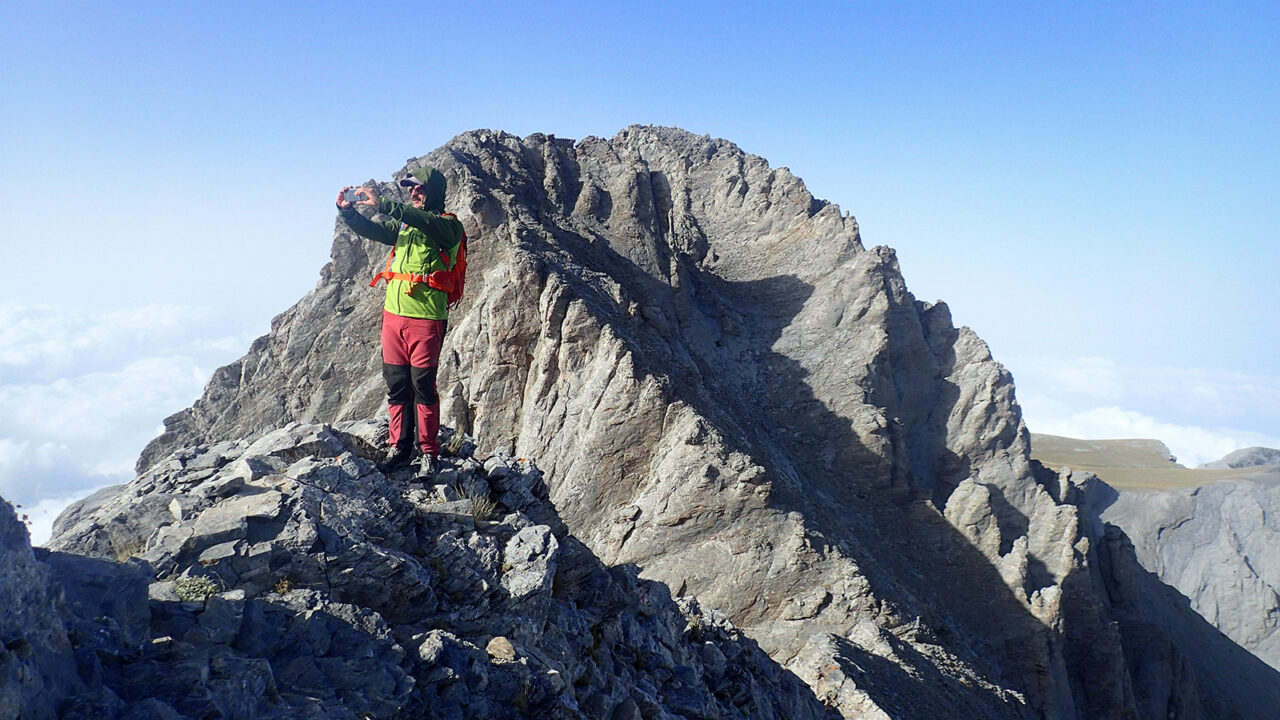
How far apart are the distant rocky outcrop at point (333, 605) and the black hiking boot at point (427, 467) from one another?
0.18 metres

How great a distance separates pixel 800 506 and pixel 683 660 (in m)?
13.0

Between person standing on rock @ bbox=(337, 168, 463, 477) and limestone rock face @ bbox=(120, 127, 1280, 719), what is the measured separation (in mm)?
11923

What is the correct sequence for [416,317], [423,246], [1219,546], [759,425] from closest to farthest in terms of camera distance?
[423,246] → [416,317] → [759,425] → [1219,546]

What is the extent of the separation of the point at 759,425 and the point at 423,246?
69.6 feet

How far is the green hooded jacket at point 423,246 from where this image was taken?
10.0m

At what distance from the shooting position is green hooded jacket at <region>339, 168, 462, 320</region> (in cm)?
1002

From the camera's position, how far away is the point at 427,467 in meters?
10.7

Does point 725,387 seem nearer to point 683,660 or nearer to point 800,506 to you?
point 800,506

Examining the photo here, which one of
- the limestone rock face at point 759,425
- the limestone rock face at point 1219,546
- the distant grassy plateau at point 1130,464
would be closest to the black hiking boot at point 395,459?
the limestone rock face at point 759,425

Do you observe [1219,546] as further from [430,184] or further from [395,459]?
[430,184]

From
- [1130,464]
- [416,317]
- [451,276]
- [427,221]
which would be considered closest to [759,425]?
[451,276]

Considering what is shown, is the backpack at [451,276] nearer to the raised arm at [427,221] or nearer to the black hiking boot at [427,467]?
the raised arm at [427,221]

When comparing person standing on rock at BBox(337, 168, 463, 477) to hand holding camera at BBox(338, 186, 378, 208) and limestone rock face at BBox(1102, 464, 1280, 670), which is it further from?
limestone rock face at BBox(1102, 464, 1280, 670)

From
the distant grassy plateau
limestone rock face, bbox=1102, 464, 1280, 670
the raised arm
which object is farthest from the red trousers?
the distant grassy plateau
